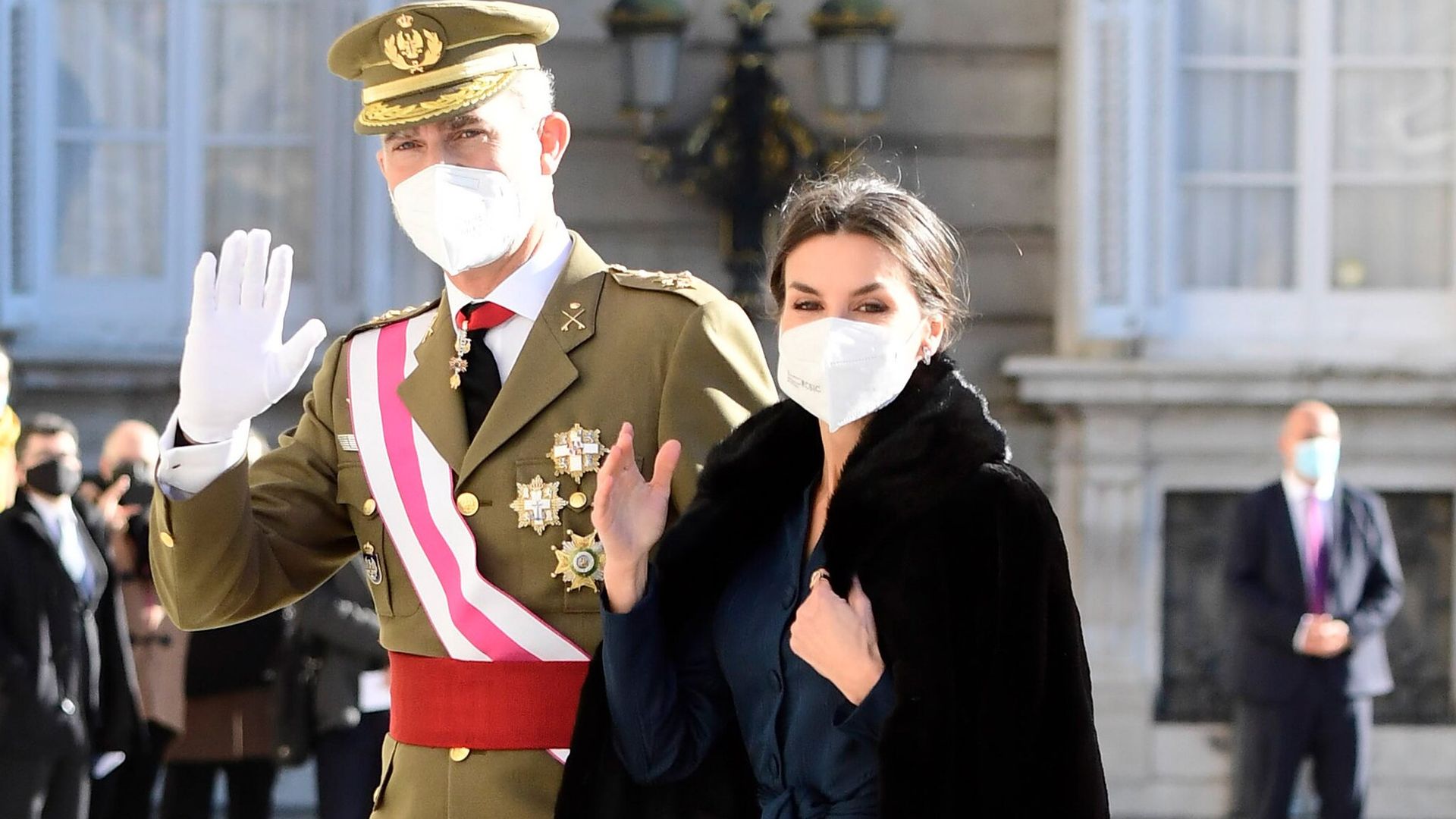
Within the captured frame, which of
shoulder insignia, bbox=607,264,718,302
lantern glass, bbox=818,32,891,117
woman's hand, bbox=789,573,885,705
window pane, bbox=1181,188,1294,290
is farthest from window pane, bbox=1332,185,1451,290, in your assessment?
woman's hand, bbox=789,573,885,705

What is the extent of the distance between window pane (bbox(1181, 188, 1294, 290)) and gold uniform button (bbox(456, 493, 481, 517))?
6.17 meters

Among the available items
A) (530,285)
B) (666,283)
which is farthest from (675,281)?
(530,285)

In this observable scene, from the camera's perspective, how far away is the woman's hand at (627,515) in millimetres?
2863

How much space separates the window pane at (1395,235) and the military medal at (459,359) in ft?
Result: 20.6

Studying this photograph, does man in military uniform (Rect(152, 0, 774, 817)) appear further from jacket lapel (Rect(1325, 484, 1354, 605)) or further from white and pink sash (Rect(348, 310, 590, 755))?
jacket lapel (Rect(1325, 484, 1354, 605))

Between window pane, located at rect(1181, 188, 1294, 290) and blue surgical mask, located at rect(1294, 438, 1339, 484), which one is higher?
window pane, located at rect(1181, 188, 1294, 290)

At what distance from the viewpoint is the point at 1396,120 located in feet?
28.9

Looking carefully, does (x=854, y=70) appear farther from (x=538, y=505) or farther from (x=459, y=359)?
(x=538, y=505)

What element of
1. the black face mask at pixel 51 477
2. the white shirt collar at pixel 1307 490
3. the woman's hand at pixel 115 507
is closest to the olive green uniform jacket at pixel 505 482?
the black face mask at pixel 51 477

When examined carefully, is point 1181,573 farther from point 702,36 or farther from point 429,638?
point 429,638

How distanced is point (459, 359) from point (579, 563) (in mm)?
360

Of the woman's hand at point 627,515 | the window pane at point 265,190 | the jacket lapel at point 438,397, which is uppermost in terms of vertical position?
the window pane at point 265,190

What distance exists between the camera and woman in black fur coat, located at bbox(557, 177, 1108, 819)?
2635 mm

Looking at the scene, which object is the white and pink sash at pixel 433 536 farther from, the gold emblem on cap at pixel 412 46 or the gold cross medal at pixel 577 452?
→ the gold emblem on cap at pixel 412 46
